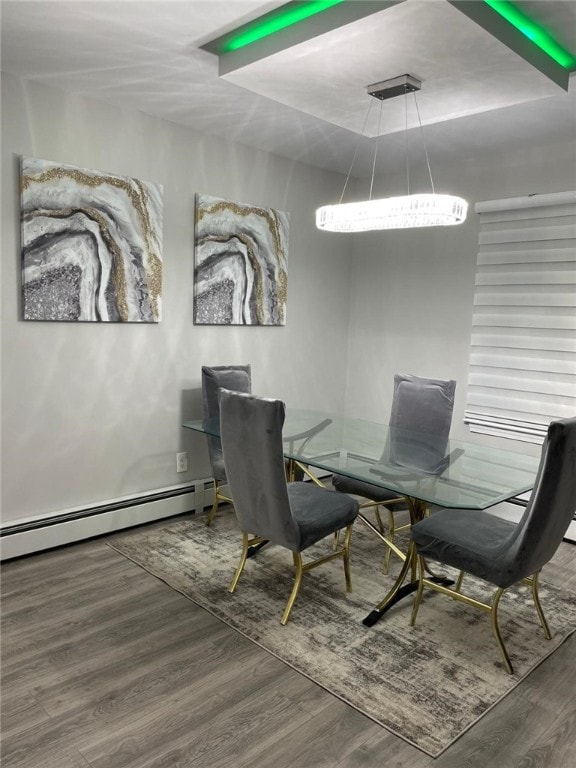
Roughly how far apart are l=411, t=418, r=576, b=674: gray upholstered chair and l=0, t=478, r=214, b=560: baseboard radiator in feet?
5.81

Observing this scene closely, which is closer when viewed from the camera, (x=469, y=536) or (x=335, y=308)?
(x=469, y=536)

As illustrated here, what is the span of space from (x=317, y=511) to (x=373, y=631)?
56 cm

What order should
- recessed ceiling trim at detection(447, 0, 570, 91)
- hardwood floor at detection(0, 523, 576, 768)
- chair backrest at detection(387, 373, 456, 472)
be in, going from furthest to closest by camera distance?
chair backrest at detection(387, 373, 456, 472), recessed ceiling trim at detection(447, 0, 570, 91), hardwood floor at detection(0, 523, 576, 768)

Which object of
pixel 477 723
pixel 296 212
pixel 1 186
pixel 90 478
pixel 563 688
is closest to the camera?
pixel 477 723

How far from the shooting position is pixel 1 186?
292 centimetres

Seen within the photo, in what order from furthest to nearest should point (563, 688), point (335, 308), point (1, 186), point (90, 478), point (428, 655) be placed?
point (335, 308) → point (90, 478) → point (1, 186) → point (428, 655) → point (563, 688)

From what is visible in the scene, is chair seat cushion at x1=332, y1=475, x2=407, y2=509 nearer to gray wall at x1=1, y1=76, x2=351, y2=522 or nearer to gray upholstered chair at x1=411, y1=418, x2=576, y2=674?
gray upholstered chair at x1=411, y1=418, x2=576, y2=674

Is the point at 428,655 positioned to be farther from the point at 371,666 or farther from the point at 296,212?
the point at 296,212

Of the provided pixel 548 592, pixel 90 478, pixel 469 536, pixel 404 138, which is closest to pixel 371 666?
pixel 469 536

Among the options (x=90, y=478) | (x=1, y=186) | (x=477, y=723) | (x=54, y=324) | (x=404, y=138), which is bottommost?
(x=477, y=723)

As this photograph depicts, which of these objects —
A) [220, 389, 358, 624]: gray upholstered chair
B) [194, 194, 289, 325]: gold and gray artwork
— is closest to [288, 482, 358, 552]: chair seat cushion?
[220, 389, 358, 624]: gray upholstered chair

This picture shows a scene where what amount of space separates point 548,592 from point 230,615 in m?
1.62

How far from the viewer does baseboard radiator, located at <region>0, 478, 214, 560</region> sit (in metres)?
3.12

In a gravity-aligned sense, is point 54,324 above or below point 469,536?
above
